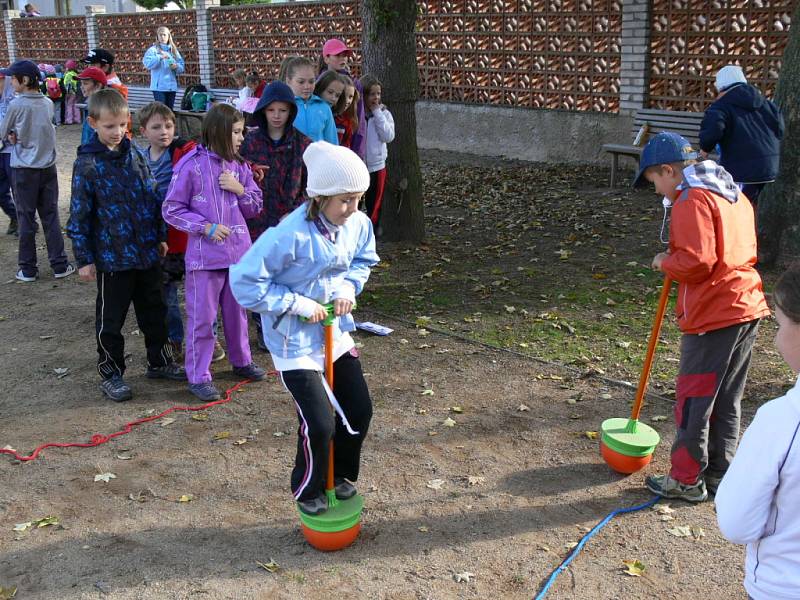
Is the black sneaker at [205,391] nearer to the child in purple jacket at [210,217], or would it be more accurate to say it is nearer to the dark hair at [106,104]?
the child in purple jacket at [210,217]

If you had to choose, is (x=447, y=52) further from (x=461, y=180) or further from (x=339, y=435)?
(x=339, y=435)

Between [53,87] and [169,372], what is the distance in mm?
17994

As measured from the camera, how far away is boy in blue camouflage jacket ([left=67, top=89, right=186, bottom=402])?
200 inches

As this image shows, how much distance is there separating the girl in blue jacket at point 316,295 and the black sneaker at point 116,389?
212 cm

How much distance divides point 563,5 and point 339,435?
12.0 meters

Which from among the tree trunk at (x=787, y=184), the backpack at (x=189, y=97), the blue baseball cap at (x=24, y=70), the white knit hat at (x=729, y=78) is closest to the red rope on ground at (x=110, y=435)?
the blue baseball cap at (x=24, y=70)

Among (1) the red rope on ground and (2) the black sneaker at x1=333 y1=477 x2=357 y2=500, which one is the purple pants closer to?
(1) the red rope on ground

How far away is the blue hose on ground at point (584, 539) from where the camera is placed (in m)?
3.46

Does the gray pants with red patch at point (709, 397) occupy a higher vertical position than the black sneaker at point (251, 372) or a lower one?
higher

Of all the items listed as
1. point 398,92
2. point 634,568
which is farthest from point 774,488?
point 398,92

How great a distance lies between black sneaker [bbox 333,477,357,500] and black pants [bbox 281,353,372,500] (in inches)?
1.5

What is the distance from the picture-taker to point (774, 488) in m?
2.00

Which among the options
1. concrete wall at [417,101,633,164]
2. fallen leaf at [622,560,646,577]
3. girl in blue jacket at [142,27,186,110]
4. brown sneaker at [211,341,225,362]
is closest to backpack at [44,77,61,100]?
girl in blue jacket at [142,27,186,110]

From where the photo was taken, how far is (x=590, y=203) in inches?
428
